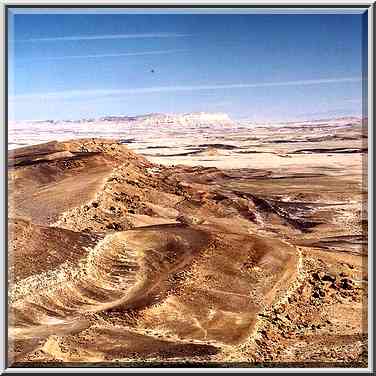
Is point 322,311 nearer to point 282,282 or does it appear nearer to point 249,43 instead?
point 282,282

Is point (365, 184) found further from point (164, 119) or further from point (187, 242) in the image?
point (164, 119)

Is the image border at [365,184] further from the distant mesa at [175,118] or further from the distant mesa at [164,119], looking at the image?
the distant mesa at [175,118]

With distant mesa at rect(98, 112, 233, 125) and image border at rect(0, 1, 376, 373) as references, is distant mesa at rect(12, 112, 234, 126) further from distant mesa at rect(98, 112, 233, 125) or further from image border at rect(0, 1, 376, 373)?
image border at rect(0, 1, 376, 373)

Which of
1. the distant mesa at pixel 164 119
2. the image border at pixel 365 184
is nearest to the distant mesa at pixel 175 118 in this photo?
the distant mesa at pixel 164 119

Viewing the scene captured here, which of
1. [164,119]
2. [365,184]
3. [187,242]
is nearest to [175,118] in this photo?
[164,119]

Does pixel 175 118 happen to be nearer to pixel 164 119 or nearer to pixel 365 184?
pixel 164 119

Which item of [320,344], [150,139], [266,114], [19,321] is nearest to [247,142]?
[266,114]

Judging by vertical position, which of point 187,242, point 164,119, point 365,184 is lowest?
point 187,242

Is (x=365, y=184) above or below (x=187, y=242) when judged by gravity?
above
